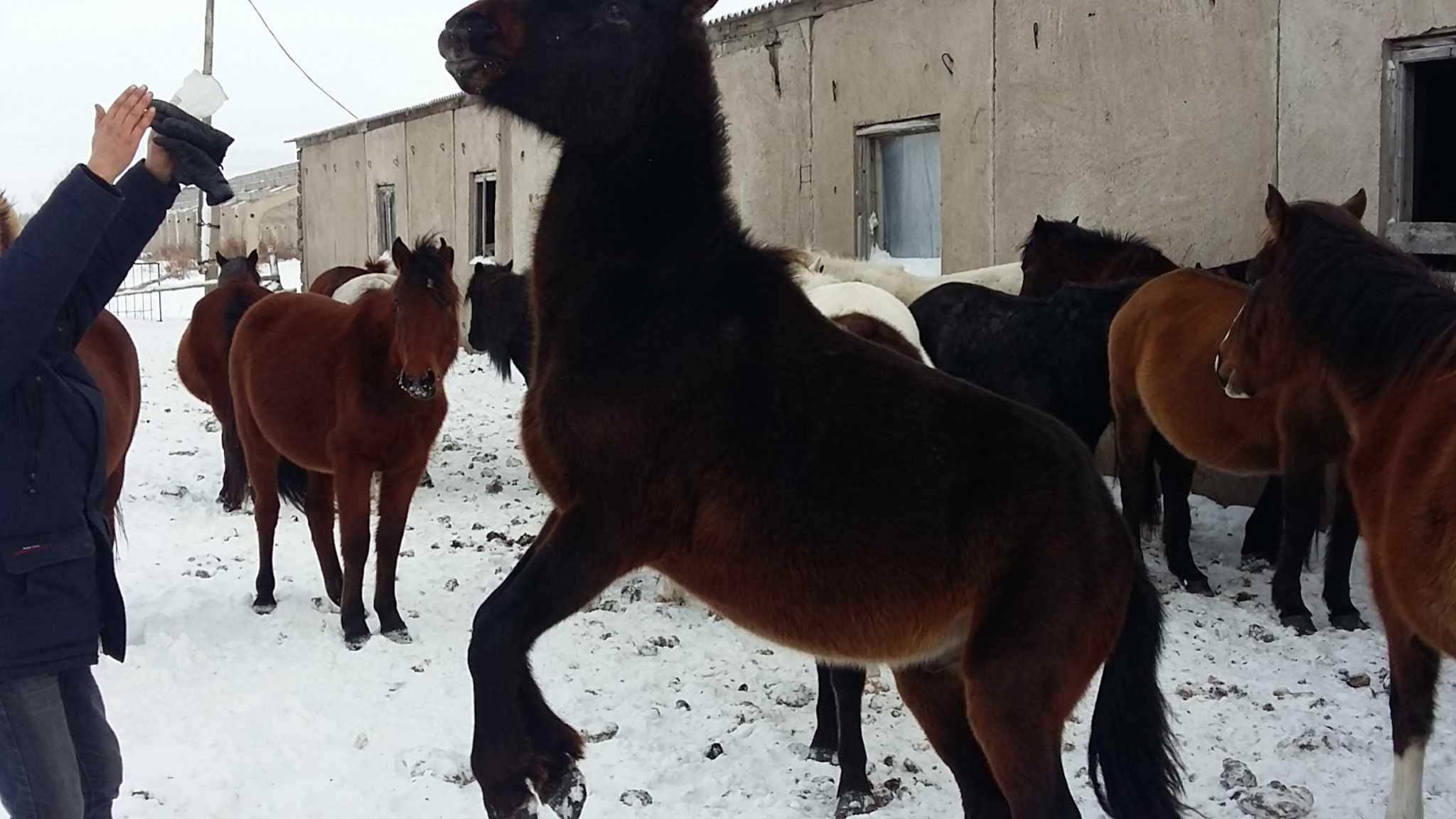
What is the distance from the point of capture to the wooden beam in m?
7.00

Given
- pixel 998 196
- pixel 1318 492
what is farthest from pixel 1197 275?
pixel 998 196

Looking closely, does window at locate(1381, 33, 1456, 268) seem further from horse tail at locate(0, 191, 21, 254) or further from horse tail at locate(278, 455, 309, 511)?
horse tail at locate(0, 191, 21, 254)

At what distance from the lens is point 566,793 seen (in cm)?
230

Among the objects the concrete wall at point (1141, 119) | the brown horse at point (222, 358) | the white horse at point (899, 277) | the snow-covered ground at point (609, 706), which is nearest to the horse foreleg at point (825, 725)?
the snow-covered ground at point (609, 706)

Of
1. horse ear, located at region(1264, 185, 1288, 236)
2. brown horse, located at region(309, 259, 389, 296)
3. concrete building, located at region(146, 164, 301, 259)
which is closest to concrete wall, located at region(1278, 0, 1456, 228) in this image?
horse ear, located at region(1264, 185, 1288, 236)

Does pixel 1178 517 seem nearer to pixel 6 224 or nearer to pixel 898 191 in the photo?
pixel 898 191

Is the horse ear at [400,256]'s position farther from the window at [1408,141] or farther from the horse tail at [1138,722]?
the window at [1408,141]

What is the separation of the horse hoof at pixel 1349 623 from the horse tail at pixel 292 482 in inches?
239

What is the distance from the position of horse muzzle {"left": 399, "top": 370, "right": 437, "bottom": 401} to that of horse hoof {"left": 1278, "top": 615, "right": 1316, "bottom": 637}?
461 centimetres

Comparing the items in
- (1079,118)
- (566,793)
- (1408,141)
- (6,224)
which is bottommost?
(566,793)

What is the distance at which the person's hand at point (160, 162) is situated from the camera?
2646 millimetres

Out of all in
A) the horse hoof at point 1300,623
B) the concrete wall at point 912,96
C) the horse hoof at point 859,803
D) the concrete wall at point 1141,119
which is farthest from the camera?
the concrete wall at point 912,96

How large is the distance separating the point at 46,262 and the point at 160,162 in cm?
45

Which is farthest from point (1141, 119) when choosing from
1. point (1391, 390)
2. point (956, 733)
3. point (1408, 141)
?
point (956, 733)
